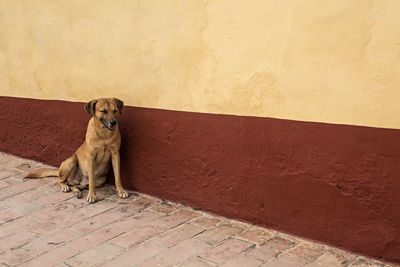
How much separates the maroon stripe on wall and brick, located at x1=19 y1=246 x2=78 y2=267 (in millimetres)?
1344

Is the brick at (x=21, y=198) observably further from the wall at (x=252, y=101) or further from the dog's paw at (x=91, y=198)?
the wall at (x=252, y=101)

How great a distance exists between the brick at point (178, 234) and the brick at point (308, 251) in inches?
35.9

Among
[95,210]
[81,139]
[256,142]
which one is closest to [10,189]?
[81,139]

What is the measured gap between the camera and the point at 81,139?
5676mm

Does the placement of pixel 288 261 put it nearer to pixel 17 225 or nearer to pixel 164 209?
pixel 164 209

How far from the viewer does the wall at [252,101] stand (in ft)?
11.0

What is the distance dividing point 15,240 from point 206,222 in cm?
178

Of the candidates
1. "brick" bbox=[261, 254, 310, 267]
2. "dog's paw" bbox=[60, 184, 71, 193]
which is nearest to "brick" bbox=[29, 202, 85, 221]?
"dog's paw" bbox=[60, 184, 71, 193]

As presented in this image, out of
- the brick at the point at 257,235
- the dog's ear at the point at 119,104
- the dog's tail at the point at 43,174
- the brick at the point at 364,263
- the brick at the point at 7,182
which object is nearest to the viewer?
the brick at the point at 364,263

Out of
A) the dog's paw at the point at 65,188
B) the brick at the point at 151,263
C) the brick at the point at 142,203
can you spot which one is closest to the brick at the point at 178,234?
the brick at the point at 151,263

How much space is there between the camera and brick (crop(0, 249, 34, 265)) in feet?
12.1

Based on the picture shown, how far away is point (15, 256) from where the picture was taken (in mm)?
3775

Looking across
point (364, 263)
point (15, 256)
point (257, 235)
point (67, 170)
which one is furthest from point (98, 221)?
point (364, 263)

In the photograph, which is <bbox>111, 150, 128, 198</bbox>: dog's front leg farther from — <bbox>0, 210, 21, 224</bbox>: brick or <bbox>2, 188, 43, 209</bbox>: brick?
<bbox>0, 210, 21, 224</bbox>: brick
